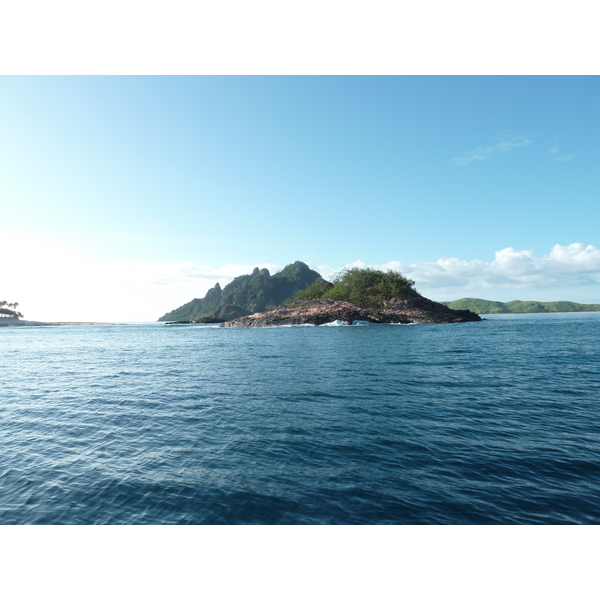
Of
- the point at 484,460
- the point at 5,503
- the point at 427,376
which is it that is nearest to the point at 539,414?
the point at 484,460

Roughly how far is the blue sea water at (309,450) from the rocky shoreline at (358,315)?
85114 millimetres

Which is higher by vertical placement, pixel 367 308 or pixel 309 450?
pixel 367 308

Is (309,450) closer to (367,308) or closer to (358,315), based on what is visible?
(358,315)

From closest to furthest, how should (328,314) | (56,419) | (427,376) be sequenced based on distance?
(56,419) → (427,376) → (328,314)

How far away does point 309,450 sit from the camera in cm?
1252

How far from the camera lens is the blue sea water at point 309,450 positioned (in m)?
8.72

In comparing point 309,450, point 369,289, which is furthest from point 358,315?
point 309,450

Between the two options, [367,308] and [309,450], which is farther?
[367,308]

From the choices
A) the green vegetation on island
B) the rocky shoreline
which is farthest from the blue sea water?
the green vegetation on island

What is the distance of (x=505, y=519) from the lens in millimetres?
8172

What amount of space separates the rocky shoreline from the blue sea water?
85.1 m

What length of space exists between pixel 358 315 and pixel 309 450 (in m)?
100

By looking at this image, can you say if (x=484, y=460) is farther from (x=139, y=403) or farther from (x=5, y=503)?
(x=139, y=403)
